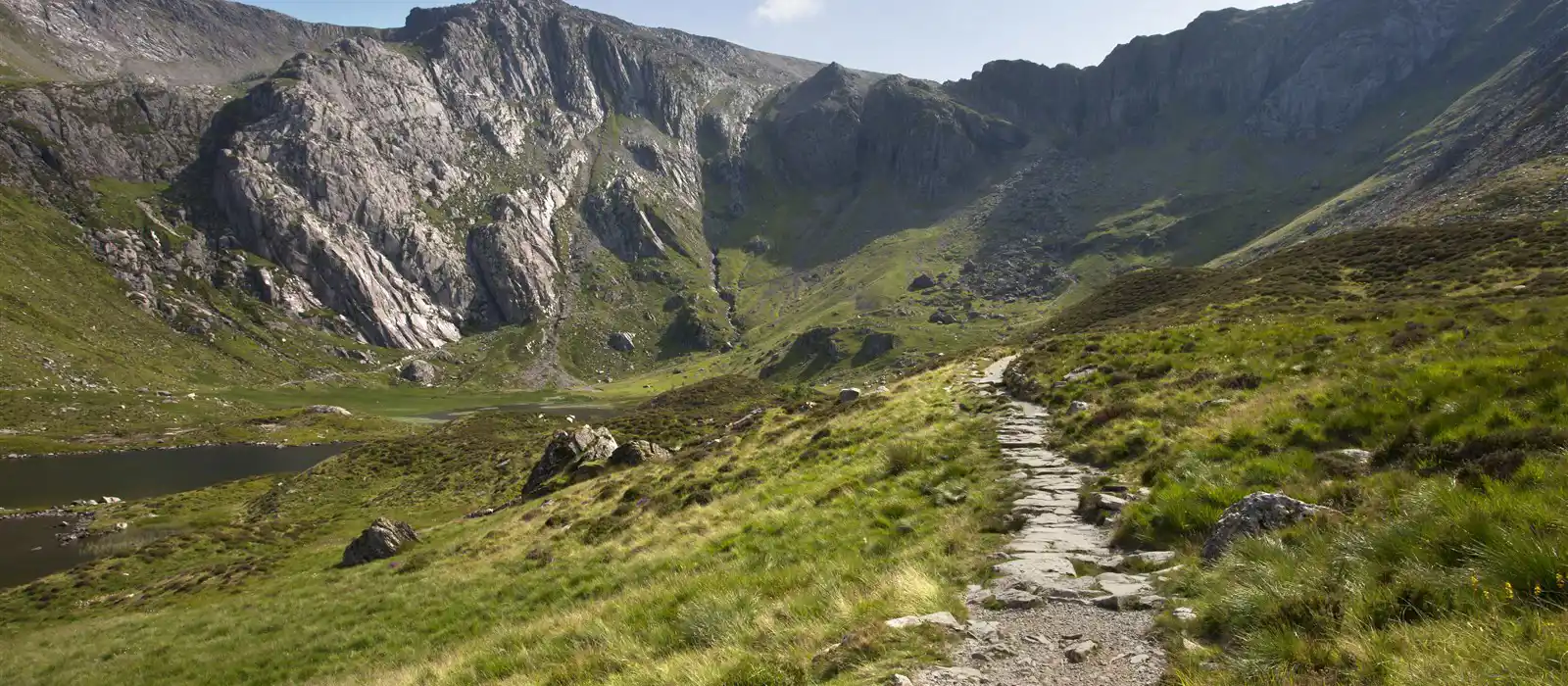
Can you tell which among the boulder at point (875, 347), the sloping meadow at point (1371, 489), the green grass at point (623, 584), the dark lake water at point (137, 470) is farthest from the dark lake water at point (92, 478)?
the boulder at point (875, 347)

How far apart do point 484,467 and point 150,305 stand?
196555 mm

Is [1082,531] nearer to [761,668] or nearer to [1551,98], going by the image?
[761,668]

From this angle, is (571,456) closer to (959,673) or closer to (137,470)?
(959,673)

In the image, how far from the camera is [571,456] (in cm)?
4262

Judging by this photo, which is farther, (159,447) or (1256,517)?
(159,447)

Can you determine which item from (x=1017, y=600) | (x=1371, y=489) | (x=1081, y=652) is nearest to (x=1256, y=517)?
(x=1371, y=489)

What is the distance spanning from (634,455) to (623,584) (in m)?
24.0

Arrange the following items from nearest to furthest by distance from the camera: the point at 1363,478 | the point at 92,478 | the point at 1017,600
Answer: the point at 1017,600, the point at 1363,478, the point at 92,478

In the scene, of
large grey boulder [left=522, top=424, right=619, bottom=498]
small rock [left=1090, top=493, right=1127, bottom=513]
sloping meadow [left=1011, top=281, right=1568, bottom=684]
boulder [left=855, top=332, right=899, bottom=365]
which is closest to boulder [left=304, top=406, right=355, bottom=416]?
large grey boulder [left=522, top=424, right=619, bottom=498]

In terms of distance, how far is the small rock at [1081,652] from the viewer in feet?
22.1

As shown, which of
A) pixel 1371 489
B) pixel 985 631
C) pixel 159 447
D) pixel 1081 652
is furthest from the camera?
pixel 159 447

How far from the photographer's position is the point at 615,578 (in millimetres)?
16203

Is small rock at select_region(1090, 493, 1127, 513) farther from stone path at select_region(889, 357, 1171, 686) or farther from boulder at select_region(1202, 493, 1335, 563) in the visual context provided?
boulder at select_region(1202, 493, 1335, 563)

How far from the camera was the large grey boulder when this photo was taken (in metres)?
39.7
